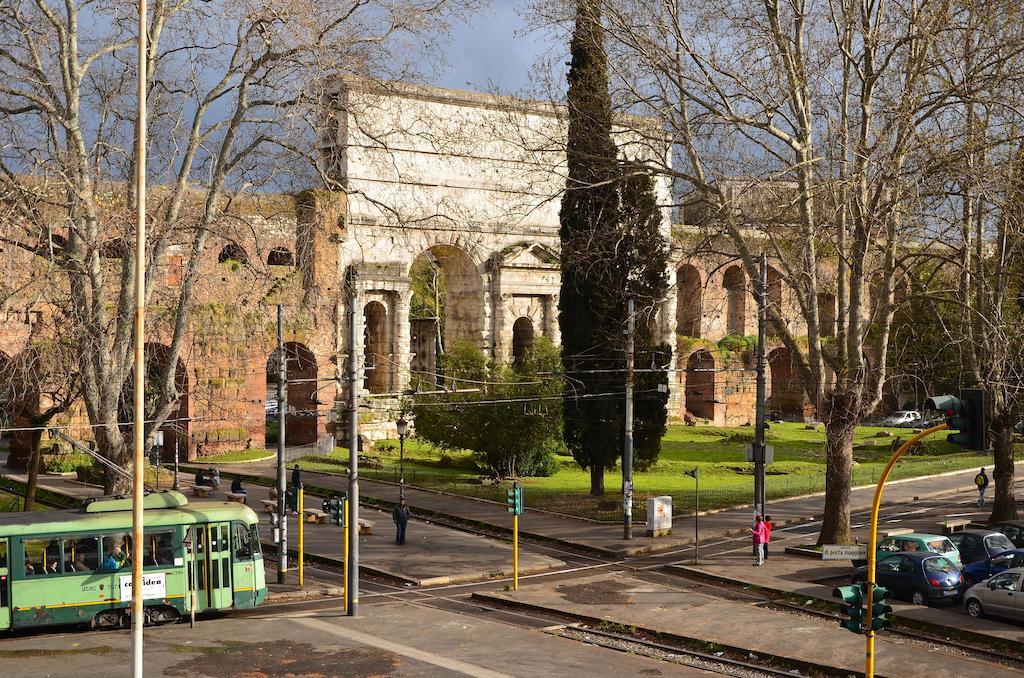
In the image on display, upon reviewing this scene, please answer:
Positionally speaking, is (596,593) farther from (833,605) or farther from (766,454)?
(766,454)

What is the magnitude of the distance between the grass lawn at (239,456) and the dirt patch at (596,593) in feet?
77.3

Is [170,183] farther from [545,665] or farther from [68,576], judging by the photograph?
[545,665]

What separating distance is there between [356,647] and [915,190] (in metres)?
14.5

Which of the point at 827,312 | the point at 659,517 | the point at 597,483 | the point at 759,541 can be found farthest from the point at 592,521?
the point at 827,312

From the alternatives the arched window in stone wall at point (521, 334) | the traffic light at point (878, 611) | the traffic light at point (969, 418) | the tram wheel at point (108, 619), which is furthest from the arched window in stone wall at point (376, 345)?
the traffic light at point (969, 418)

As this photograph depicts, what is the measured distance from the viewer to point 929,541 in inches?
1019

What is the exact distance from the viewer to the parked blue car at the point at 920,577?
24.6 metres

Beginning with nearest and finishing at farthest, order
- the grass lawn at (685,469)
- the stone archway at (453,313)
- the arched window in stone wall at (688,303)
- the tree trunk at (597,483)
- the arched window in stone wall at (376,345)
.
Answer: the tree trunk at (597,483) → the grass lawn at (685,469) → the arched window in stone wall at (376,345) → the stone archway at (453,313) → the arched window in stone wall at (688,303)

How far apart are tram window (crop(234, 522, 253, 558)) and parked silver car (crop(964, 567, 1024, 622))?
1418cm

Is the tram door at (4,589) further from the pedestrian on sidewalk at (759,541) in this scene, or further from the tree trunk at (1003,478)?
the tree trunk at (1003,478)

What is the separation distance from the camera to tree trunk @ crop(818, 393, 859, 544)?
95.1 ft

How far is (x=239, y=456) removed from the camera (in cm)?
4797

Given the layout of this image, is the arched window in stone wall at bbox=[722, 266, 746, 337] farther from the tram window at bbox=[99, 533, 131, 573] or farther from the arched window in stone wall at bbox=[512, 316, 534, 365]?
the tram window at bbox=[99, 533, 131, 573]

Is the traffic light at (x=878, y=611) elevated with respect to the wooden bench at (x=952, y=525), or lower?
elevated
